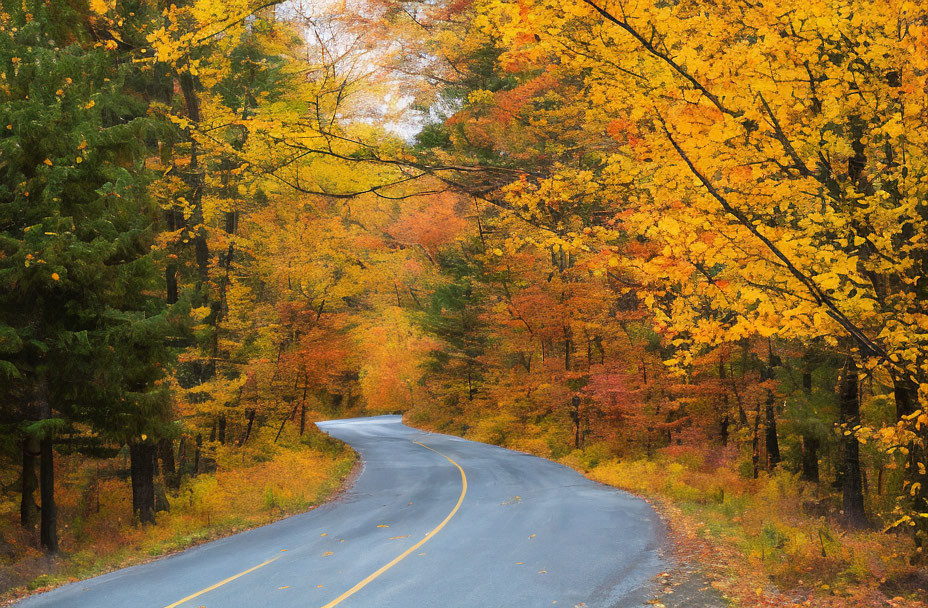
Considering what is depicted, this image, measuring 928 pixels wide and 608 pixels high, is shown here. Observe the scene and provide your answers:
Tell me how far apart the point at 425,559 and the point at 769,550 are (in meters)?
4.54

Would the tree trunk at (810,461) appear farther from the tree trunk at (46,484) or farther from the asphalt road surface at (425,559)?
the tree trunk at (46,484)

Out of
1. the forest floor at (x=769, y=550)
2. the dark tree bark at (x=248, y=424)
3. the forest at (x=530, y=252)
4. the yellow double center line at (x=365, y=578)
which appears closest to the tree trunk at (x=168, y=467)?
the forest at (x=530, y=252)

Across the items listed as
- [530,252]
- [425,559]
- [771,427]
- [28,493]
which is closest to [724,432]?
[771,427]

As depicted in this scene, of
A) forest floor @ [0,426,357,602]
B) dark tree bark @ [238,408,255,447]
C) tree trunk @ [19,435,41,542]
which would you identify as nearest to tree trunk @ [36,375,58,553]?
forest floor @ [0,426,357,602]

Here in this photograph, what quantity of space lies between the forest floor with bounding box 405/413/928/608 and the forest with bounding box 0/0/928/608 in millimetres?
67

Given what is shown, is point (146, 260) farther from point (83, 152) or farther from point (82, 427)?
point (82, 427)

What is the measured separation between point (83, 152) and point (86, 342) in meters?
3.04

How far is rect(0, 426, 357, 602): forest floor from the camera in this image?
30.9 ft

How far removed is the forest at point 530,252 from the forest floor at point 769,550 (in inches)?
2.6

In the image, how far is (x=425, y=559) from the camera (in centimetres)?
903

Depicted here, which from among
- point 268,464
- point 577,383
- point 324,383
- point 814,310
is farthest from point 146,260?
point 577,383

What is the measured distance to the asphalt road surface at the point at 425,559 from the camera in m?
7.22

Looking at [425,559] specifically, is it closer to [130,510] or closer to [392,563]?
[392,563]

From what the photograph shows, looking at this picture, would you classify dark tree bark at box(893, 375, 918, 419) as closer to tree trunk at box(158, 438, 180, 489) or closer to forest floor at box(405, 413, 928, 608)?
forest floor at box(405, 413, 928, 608)
